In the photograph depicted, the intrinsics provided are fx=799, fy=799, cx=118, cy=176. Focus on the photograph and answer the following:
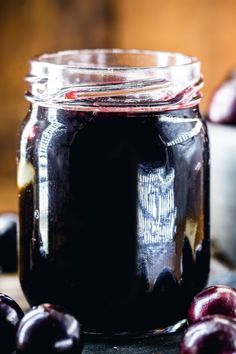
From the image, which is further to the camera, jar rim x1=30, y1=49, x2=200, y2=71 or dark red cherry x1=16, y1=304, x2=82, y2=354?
jar rim x1=30, y1=49, x2=200, y2=71

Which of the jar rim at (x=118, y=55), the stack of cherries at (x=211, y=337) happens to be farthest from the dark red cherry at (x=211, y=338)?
the jar rim at (x=118, y=55)

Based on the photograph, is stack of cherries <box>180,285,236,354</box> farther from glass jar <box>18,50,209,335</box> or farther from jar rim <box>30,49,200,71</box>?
jar rim <box>30,49,200,71</box>

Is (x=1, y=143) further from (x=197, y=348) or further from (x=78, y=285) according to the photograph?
(x=197, y=348)

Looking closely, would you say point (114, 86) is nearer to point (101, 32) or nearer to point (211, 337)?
point (211, 337)

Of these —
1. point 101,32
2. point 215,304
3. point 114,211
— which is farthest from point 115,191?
point 101,32

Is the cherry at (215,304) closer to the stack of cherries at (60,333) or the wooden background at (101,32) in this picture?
the stack of cherries at (60,333)

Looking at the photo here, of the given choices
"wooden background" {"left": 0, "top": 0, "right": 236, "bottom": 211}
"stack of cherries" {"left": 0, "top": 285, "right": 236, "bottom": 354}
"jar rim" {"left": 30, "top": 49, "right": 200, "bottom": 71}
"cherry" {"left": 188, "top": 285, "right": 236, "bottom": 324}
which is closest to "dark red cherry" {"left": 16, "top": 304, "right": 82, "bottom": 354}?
"stack of cherries" {"left": 0, "top": 285, "right": 236, "bottom": 354}
